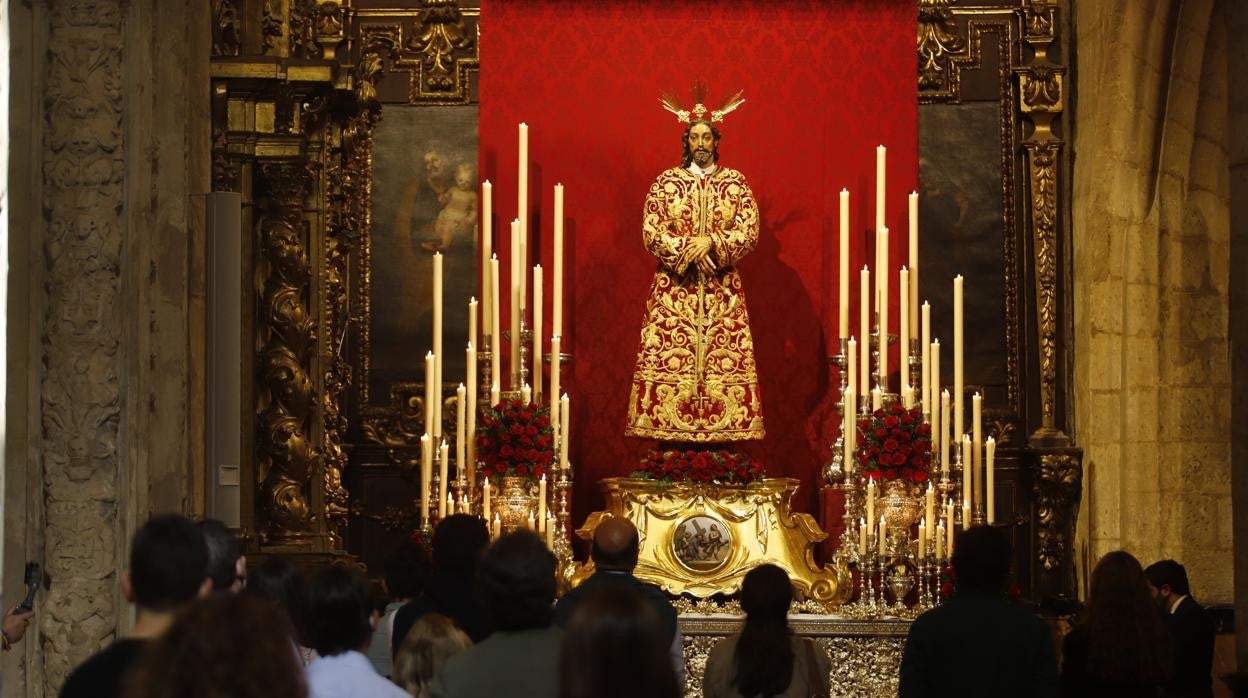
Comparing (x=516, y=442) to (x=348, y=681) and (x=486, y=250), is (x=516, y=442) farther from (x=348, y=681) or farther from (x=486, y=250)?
(x=348, y=681)

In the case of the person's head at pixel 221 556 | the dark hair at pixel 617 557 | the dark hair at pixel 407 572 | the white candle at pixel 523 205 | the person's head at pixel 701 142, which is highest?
the person's head at pixel 701 142

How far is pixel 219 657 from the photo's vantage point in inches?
130

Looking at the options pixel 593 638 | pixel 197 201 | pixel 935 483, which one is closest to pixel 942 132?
pixel 935 483

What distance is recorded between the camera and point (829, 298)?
41.6 ft

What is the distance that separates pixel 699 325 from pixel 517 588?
741 centimetres

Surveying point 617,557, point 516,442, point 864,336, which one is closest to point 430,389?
point 516,442

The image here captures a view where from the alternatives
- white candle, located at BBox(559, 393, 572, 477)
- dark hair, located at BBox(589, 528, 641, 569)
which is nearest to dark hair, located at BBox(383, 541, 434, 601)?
dark hair, located at BBox(589, 528, 641, 569)

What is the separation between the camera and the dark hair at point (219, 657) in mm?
3287

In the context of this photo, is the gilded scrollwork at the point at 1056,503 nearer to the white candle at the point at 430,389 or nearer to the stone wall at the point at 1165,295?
the stone wall at the point at 1165,295

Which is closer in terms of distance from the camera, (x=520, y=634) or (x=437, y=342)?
(x=520, y=634)

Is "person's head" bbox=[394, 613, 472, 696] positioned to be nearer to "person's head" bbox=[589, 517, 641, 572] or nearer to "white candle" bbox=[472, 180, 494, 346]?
"person's head" bbox=[589, 517, 641, 572]

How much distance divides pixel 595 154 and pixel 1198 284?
Result: 378cm

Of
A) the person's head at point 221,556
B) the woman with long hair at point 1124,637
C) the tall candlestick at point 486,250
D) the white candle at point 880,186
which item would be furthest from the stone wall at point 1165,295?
the person's head at point 221,556

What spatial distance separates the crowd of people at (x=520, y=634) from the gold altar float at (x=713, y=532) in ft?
13.7
